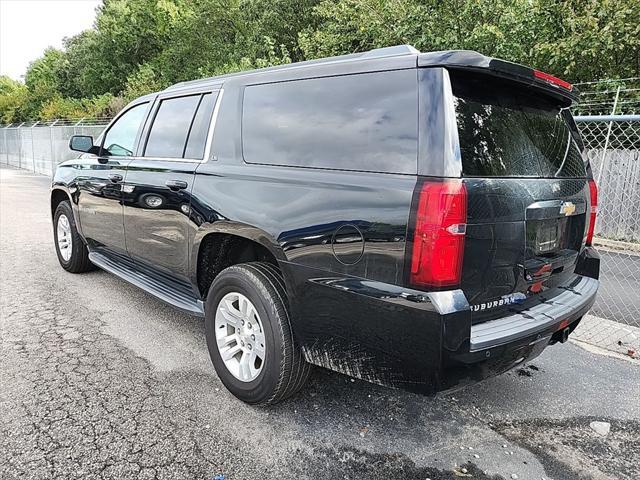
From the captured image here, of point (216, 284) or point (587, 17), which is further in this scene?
point (587, 17)

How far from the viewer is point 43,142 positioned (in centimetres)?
1969

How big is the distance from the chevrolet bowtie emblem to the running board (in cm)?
236

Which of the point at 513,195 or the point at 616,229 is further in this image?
the point at 616,229

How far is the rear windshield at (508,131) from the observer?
2248 millimetres

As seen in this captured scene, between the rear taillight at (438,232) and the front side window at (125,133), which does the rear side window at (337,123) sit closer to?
the rear taillight at (438,232)

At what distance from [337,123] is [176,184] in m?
1.47

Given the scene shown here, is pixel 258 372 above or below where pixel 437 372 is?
below

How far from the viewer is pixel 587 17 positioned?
8.75 metres

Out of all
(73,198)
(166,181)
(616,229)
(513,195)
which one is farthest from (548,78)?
(616,229)

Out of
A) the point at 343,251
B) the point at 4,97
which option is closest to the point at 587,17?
the point at 343,251

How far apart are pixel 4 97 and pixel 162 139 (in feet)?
151

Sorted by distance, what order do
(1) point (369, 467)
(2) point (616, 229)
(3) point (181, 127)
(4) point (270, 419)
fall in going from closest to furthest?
(1) point (369, 467), (4) point (270, 419), (3) point (181, 127), (2) point (616, 229)

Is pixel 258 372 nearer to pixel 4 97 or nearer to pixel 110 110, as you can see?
pixel 110 110

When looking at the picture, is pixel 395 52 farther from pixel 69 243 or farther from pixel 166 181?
pixel 69 243
